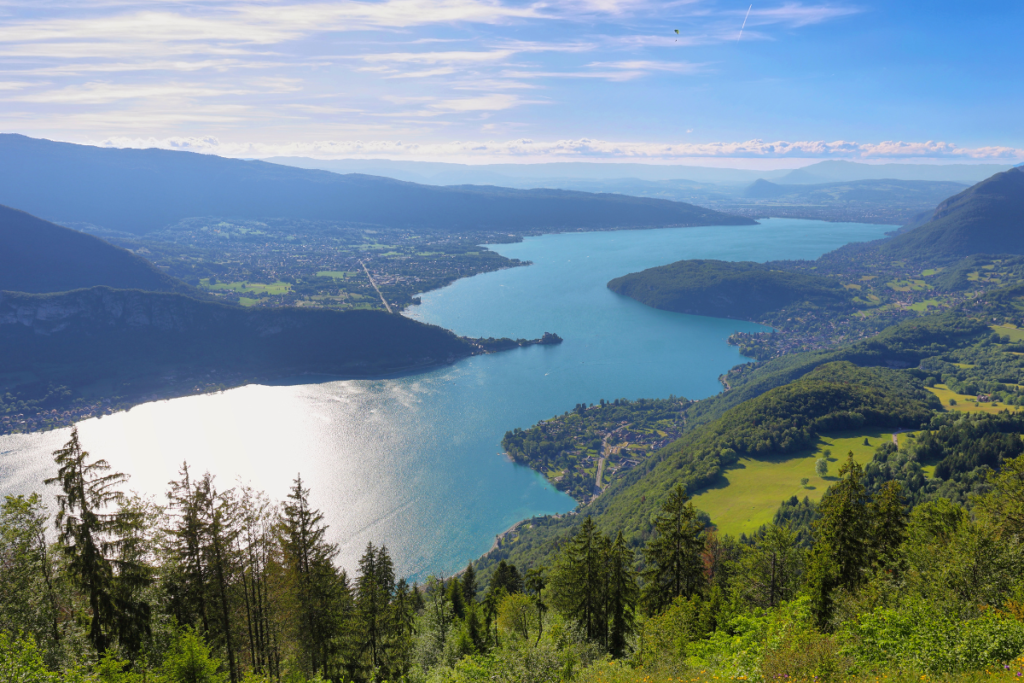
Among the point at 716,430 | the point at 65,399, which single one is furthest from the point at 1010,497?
the point at 65,399

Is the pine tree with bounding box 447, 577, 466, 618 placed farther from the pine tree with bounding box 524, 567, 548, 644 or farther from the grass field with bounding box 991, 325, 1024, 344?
the grass field with bounding box 991, 325, 1024, 344

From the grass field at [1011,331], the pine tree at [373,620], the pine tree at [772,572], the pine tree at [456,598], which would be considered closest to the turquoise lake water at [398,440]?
the pine tree at [456,598]

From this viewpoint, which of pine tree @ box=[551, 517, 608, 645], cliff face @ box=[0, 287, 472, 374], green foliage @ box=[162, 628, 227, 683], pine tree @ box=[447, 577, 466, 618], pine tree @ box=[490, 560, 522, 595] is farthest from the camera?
cliff face @ box=[0, 287, 472, 374]

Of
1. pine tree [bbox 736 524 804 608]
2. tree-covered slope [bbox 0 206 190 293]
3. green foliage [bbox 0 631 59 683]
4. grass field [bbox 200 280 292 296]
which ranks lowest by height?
pine tree [bbox 736 524 804 608]

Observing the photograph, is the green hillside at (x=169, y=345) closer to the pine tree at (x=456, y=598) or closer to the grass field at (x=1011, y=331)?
the pine tree at (x=456, y=598)

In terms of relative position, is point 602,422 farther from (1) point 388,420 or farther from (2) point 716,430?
(1) point 388,420

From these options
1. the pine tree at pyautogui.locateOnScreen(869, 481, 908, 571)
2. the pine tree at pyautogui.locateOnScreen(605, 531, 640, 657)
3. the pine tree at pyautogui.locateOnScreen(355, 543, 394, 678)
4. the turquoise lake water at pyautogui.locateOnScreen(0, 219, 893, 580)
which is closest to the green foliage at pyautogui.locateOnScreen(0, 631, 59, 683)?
the pine tree at pyautogui.locateOnScreen(355, 543, 394, 678)

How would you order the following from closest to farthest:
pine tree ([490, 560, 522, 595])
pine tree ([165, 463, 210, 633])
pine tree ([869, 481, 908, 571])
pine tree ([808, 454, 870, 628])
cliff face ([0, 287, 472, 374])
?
pine tree ([165, 463, 210, 633]) < pine tree ([808, 454, 870, 628]) < pine tree ([869, 481, 908, 571]) < pine tree ([490, 560, 522, 595]) < cliff face ([0, 287, 472, 374])

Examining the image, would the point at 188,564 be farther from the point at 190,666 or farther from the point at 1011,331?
the point at 1011,331
